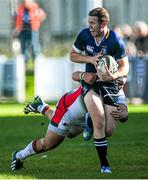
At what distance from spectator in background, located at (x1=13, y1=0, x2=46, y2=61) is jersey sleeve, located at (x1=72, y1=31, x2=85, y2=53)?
54.8 feet

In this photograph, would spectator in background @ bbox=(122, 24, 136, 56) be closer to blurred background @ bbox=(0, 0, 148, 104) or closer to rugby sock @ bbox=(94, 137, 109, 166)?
blurred background @ bbox=(0, 0, 148, 104)

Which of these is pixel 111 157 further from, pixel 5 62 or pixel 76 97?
pixel 5 62

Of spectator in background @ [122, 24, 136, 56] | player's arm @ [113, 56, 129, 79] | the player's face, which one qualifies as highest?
the player's face

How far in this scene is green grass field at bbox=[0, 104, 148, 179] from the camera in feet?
39.1

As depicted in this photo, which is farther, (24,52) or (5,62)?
(24,52)

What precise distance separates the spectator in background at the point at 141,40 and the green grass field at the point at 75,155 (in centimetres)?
528

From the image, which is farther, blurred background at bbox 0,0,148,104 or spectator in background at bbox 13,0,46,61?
spectator in background at bbox 13,0,46,61

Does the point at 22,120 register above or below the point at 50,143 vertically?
below

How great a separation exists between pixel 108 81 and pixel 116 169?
1.06 m

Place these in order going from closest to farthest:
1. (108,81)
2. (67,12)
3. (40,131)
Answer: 1. (108,81)
2. (40,131)
3. (67,12)

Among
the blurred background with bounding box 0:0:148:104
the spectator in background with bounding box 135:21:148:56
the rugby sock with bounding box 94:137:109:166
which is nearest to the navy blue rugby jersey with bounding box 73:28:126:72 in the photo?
the rugby sock with bounding box 94:137:109:166

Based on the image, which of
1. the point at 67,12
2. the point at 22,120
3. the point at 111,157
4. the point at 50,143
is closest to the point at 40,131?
the point at 22,120

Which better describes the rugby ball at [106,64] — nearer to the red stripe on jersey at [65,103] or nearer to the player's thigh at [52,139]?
the red stripe on jersey at [65,103]

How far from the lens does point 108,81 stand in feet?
39.9
